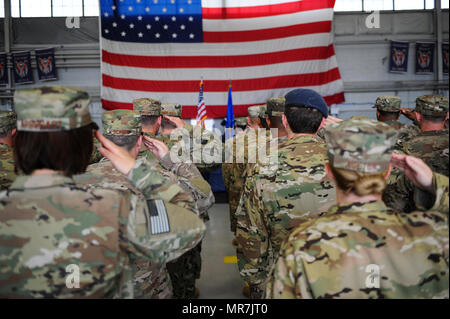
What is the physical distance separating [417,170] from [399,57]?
33.5 feet

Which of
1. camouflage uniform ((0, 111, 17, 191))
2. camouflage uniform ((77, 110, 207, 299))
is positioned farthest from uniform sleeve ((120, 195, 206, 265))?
camouflage uniform ((0, 111, 17, 191))

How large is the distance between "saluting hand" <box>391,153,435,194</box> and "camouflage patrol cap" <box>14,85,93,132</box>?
1.02m

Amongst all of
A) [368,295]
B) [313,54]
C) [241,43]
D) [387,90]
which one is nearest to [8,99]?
[241,43]

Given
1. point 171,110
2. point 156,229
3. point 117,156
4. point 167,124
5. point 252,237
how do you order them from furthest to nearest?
point 171,110
point 167,124
point 252,237
point 117,156
point 156,229

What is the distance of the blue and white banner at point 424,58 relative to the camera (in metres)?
10.5

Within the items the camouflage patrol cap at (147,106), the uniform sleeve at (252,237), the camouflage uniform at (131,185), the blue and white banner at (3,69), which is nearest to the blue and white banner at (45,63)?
the blue and white banner at (3,69)

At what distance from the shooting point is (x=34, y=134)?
3.99 feet

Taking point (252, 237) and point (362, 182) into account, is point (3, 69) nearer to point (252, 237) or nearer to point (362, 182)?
point (252, 237)

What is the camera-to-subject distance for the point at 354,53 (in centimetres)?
1052

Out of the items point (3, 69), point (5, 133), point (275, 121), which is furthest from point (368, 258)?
point (3, 69)

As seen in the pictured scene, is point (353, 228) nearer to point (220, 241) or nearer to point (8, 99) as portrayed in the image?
point (220, 241)

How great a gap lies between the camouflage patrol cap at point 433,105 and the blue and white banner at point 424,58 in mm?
8751

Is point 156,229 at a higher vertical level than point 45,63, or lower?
lower
